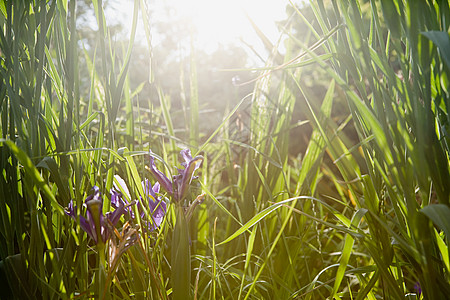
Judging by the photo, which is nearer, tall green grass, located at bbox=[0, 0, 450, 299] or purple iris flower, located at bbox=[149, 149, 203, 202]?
tall green grass, located at bbox=[0, 0, 450, 299]

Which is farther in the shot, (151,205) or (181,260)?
(151,205)

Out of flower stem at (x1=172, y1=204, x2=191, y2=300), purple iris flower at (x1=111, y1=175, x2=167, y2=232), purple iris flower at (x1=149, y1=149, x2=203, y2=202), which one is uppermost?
purple iris flower at (x1=149, y1=149, x2=203, y2=202)

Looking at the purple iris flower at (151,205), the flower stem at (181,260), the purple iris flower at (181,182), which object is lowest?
the flower stem at (181,260)

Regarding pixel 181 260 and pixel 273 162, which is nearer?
pixel 181 260

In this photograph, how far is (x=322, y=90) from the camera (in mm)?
3695

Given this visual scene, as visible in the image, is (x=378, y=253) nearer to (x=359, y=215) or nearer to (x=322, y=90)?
(x=359, y=215)

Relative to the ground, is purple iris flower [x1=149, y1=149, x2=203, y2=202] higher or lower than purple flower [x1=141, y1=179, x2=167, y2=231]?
higher

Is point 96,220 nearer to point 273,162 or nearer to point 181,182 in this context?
point 181,182

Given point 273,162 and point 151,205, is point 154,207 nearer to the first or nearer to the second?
point 151,205

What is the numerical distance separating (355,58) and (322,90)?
130 inches

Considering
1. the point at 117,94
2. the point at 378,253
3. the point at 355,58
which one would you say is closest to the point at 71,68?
the point at 117,94

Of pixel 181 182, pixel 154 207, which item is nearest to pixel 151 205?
pixel 154 207

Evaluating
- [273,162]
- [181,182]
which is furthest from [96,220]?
[273,162]

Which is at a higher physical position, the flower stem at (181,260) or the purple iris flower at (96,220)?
the purple iris flower at (96,220)
